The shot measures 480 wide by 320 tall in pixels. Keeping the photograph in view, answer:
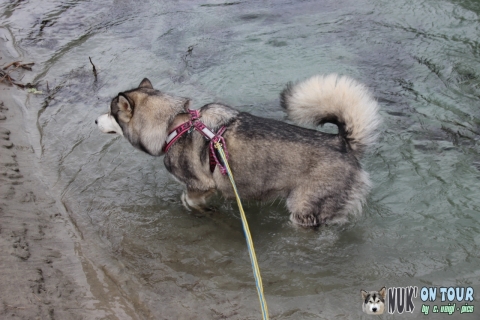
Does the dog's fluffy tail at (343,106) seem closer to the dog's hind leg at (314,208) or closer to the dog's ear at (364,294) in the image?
the dog's hind leg at (314,208)

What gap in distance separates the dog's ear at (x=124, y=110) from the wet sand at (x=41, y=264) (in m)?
1.41

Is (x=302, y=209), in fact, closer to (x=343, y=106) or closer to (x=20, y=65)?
(x=343, y=106)

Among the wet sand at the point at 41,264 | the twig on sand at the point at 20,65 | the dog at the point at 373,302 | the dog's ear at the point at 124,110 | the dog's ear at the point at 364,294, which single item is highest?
the twig on sand at the point at 20,65

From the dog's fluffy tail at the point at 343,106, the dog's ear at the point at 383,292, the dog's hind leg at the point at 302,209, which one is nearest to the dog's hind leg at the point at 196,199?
the dog's hind leg at the point at 302,209

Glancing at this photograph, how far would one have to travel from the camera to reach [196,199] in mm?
4887

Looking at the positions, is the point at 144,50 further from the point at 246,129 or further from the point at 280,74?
the point at 246,129

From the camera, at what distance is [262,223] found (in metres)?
5.00

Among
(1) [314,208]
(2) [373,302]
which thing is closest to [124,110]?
(1) [314,208]

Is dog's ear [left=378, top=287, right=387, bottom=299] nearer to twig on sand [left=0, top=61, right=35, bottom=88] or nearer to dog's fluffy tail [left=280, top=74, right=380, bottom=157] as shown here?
dog's fluffy tail [left=280, top=74, right=380, bottom=157]

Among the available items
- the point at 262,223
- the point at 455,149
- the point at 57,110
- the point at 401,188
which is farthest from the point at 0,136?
the point at 455,149

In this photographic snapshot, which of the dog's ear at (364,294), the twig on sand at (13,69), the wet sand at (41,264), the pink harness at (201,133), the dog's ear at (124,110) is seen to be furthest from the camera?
the twig on sand at (13,69)

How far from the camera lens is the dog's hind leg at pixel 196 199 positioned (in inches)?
189

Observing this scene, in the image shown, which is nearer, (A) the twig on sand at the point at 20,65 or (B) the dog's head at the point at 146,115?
(B) the dog's head at the point at 146,115

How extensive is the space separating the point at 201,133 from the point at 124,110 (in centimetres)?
101
